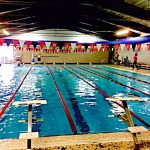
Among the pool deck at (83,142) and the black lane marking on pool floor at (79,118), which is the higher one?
the pool deck at (83,142)

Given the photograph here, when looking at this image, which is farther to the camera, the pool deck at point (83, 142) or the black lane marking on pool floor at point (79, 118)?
the black lane marking on pool floor at point (79, 118)

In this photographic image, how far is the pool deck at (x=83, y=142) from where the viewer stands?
3945 millimetres

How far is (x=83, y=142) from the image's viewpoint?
4.18 metres

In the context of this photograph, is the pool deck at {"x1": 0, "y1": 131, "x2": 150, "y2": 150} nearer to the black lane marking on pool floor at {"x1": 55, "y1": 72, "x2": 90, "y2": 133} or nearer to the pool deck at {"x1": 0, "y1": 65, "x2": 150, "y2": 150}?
the pool deck at {"x1": 0, "y1": 65, "x2": 150, "y2": 150}

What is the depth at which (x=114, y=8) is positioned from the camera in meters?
9.58

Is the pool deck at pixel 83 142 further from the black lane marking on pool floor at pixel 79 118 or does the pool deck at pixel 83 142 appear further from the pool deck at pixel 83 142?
the black lane marking on pool floor at pixel 79 118

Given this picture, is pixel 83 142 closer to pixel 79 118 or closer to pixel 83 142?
pixel 83 142

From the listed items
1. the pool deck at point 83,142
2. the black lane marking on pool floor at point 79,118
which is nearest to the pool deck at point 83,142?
the pool deck at point 83,142

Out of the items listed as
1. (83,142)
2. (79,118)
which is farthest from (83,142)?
(79,118)

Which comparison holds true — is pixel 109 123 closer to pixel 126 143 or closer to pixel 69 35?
pixel 126 143


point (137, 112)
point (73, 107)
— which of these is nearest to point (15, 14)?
point (73, 107)

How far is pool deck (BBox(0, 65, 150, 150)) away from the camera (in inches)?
155

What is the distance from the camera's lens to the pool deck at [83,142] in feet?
12.9

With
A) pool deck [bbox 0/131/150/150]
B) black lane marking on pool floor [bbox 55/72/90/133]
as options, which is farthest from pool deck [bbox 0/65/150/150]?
black lane marking on pool floor [bbox 55/72/90/133]
